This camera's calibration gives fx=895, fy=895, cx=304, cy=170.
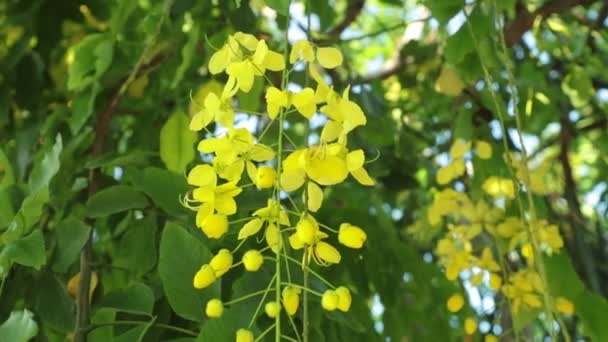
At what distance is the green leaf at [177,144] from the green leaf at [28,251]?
6.1 inches

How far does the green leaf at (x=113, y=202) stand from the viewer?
1.90 ft

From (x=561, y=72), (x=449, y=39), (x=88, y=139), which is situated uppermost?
(x=449, y=39)

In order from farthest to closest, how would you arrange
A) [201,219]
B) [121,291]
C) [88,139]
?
[88,139]
[121,291]
[201,219]

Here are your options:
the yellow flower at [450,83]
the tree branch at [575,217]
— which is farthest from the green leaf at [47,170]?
the tree branch at [575,217]

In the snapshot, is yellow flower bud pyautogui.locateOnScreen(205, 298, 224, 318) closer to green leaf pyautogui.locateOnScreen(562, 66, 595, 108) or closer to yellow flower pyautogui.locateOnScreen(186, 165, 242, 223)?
yellow flower pyautogui.locateOnScreen(186, 165, 242, 223)

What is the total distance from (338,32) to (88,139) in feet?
1.22

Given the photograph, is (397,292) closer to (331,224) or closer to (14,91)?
(331,224)

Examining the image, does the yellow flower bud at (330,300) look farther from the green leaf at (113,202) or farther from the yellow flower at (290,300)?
the green leaf at (113,202)

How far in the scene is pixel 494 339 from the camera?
59 cm

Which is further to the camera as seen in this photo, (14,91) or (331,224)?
(14,91)

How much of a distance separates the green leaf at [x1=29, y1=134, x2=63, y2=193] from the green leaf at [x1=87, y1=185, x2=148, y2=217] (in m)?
0.05

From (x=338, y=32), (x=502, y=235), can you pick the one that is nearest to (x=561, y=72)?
(x=338, y=32)

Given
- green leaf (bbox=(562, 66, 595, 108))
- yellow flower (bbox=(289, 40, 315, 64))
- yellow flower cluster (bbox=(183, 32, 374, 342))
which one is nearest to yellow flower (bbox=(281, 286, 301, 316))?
yellow flower cluster (bbox=(183, 32, 374, 342))

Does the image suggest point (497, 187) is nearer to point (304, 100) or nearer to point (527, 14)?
point (527, 14)
